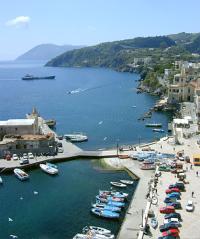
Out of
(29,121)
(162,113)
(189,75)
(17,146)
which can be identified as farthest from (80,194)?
(189,75)

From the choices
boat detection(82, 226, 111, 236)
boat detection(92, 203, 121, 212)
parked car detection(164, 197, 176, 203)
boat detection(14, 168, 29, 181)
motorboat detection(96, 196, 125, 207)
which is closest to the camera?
boat detection(82, 226, 111, 236)

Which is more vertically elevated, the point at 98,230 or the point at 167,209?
the point at 167,209

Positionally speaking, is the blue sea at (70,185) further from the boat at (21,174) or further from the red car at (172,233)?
the red car at (172,233)

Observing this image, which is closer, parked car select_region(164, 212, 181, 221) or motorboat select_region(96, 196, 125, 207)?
parked car select_region(164, 212, 181, 221)

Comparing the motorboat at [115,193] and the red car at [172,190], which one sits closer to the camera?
the red car at [172,190]

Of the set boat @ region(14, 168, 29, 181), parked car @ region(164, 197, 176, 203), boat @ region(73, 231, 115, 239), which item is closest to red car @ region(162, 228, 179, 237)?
boat @ region(73, 231, 115, 239)

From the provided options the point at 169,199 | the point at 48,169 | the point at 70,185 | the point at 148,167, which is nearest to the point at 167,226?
the point at 169,199

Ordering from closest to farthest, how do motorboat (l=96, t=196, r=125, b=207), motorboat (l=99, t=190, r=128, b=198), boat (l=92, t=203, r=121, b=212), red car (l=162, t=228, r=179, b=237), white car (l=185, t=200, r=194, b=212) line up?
red car (l=162, t=228, r=179, b=237), white car (l=185, t=200, r=194, b=212), boat (l=92, t=203, r=121, b=212), motorboat (l=96, t=196, r=125, b=207), motorboat (l=99, t=190, r=128, b=198)

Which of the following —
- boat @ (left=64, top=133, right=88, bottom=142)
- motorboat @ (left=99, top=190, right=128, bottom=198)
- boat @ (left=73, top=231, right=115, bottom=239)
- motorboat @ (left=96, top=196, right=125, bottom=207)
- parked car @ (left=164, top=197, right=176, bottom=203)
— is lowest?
boat @ (left=73, top=231, right=115, bottom=239)

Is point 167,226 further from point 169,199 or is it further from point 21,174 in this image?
point 21,174

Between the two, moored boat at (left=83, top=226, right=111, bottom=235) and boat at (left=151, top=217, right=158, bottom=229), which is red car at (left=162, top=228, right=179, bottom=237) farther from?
moored boat at (left=83, top=226, right=111, bottom=235)

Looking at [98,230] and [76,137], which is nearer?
[98,230]

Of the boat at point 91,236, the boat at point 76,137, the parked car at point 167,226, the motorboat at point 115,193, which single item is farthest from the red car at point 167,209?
the boat at point 76,137

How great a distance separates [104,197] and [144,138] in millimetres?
28185
